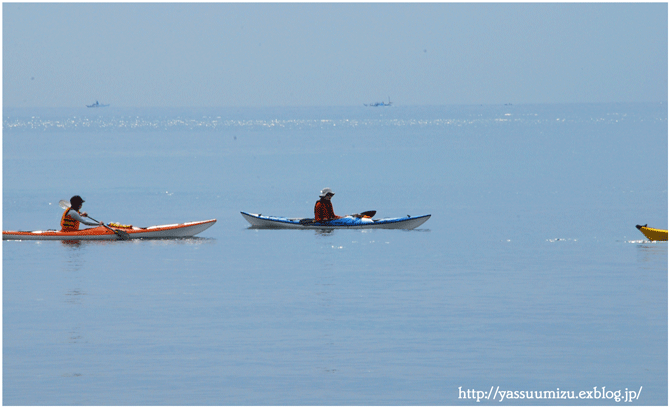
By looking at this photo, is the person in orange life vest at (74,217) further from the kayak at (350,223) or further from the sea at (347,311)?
the kayak at (350,223)

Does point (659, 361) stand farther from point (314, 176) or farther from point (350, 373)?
point (314, 176)

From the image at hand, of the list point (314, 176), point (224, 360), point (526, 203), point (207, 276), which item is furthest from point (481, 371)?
point (314, 176)

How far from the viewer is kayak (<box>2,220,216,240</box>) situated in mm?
29125

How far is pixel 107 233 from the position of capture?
96.8 ft

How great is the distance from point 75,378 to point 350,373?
4461 mm

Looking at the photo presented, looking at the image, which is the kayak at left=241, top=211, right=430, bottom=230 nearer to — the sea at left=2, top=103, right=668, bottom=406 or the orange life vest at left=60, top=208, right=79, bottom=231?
the sea at left=2, top=103, right=668, bottom=406

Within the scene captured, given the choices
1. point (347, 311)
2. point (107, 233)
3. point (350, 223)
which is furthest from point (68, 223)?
point (347, 311)

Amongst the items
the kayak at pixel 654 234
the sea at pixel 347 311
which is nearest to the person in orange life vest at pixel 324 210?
the sea at pixel 347 311

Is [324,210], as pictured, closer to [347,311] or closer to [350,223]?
[350,223]

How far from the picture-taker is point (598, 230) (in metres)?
33.1

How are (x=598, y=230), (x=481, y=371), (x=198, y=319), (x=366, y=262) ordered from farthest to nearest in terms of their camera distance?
(x=598, y=230) < (x=366, y=262) < (x=198, y=319) < (x=481, y=371)

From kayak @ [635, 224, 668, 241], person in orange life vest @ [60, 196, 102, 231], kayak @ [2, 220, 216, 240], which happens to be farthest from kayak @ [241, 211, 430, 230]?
kayak @ [635, 224, 668, 241]

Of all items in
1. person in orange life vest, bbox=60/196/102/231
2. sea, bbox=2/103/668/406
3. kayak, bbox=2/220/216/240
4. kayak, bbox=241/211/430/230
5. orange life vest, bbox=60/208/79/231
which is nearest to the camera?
sea, bbox=2/103/668/406

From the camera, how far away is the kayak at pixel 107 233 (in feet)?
95.6
